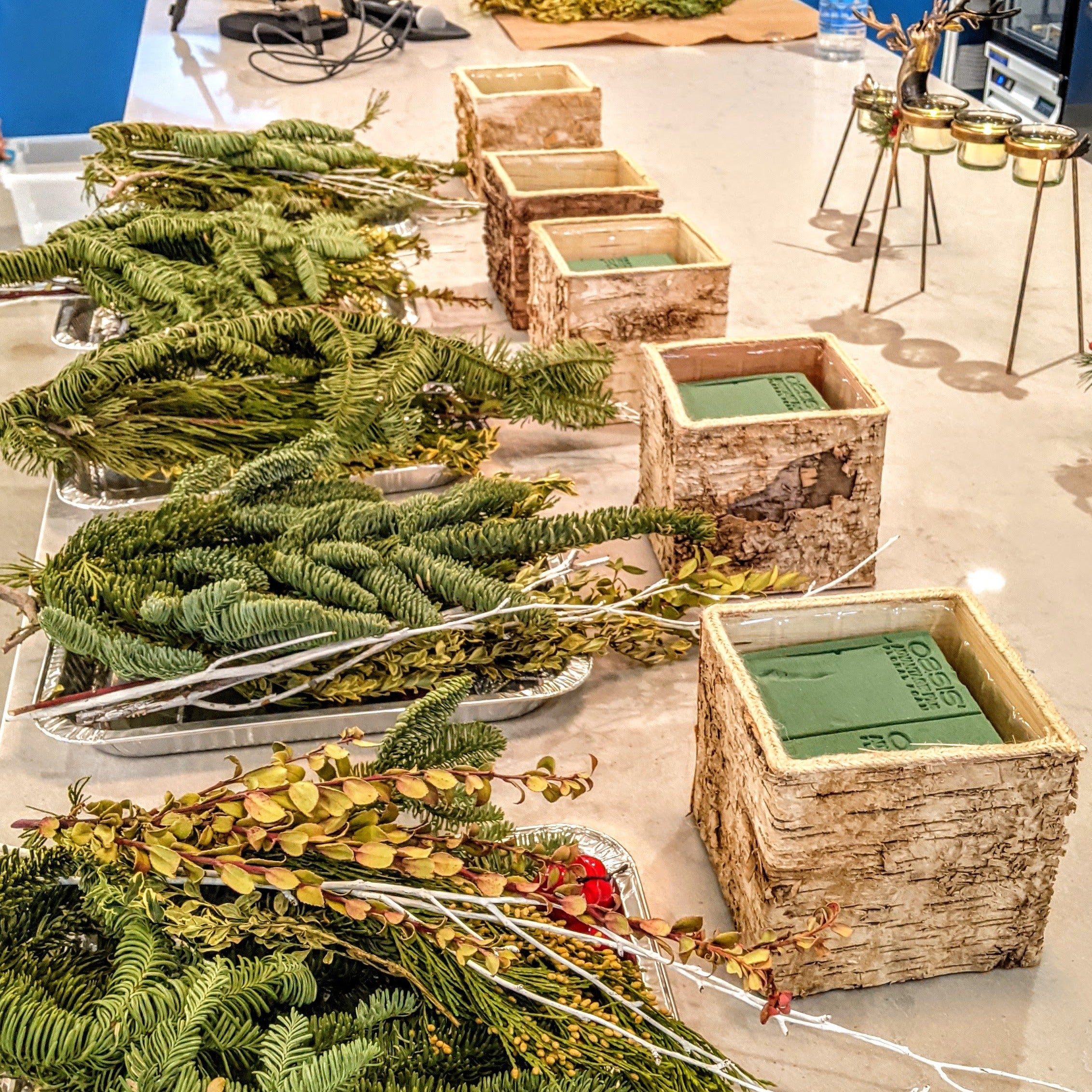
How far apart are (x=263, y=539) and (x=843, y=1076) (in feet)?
1.66

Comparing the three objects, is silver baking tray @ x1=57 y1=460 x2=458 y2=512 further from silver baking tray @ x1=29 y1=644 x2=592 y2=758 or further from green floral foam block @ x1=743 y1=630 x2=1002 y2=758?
green floral foam block @ x1=743 y1=630 x2=1002 y2=758

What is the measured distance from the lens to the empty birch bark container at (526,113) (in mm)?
1749

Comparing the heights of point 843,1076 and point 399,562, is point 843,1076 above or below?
below

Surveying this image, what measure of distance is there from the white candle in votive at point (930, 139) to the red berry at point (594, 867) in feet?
3.45

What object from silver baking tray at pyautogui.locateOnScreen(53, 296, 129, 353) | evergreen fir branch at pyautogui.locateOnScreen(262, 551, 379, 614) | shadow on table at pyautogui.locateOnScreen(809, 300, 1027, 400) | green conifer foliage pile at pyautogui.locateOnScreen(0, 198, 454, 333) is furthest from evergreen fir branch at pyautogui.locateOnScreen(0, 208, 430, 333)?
shadow on table at pyautogui.locateOnScreen(809, 300, 1027, 400)

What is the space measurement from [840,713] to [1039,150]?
0.86 m

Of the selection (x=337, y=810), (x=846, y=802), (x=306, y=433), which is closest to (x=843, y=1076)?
(x=846, y=802)

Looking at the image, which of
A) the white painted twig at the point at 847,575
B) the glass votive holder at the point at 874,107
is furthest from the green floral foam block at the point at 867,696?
the glass votive holder at the point at 874,107

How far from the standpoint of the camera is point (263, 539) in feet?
2.97

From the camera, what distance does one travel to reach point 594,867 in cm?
75

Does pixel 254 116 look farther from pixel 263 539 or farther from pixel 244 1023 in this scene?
pixel 244 1023

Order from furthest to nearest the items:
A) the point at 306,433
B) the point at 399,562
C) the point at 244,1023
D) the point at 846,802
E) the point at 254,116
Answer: the point at 254,116, the point at 306,433, the point at 399,562, the point at 846,802, the point at 244,1023

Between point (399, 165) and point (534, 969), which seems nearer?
point (534, 969)

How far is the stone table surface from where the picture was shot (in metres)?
0.72
